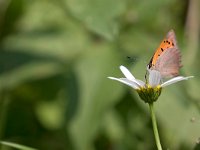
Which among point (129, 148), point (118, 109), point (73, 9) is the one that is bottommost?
point (129, 148)

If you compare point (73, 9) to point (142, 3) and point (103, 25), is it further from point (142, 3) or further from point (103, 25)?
point (142, 3)

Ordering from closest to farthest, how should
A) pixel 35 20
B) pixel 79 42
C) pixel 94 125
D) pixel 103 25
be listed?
pixel 103 25 < pixel 94 125 < pixel 79 42 < pixel 35 20

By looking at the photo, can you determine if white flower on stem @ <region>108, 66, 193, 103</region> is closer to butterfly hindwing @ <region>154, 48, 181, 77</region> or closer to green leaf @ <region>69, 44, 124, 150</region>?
butterfly hindwing @ <region>154, 48, 181, 77</region>

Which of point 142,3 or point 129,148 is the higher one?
point 142,3

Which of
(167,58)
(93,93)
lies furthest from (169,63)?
(93,93)

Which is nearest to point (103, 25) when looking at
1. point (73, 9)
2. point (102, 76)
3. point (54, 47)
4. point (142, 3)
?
point (73, 9)

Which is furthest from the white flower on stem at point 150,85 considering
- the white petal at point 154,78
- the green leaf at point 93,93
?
the green leaf at point 93,93

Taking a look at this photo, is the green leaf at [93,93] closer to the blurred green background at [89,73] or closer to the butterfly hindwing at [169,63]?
the blurred green background at [89,73]

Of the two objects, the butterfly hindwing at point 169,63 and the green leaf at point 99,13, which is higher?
the green leaf at point 99,13

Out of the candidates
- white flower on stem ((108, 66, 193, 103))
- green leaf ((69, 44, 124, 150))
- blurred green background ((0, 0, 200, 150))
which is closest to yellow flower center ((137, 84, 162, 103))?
white flower on stem ((108, 66, 193, 103))
